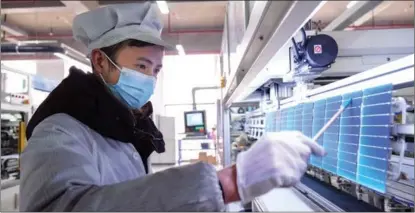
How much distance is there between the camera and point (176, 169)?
23.3 inches

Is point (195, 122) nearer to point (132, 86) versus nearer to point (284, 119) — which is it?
point (284, 119)

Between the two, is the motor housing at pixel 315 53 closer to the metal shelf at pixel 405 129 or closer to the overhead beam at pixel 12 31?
the metal shelf at pixel 405 129

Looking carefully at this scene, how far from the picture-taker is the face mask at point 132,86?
3.46 feet

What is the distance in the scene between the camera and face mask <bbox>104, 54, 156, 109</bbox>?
1.05 m

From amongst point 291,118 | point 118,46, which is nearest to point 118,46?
point 118,46

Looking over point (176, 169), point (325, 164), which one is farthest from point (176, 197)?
point (325, 164)

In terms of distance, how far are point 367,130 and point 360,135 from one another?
0.15ft

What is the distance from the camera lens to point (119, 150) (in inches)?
38.2

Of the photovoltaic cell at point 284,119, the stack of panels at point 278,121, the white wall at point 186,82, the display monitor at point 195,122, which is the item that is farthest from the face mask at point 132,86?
the white wall at point 186,82

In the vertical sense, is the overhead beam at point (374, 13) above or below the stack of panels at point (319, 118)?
above

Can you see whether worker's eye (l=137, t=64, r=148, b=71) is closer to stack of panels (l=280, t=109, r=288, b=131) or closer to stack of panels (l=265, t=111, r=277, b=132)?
stack of panels (l=280, t=109, r=288, b=131)

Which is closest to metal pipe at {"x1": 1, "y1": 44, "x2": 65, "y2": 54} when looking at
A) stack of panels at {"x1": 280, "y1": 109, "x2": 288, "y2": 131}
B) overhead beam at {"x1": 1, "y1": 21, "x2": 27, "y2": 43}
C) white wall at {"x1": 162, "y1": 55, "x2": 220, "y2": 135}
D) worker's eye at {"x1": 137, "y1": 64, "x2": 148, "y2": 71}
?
overhead beam at {"x1": 1, "y1": 21, "x2": 27, "y2": 43}

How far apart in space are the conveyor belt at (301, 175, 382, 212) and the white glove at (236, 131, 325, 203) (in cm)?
107

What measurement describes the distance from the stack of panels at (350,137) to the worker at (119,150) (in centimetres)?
55
